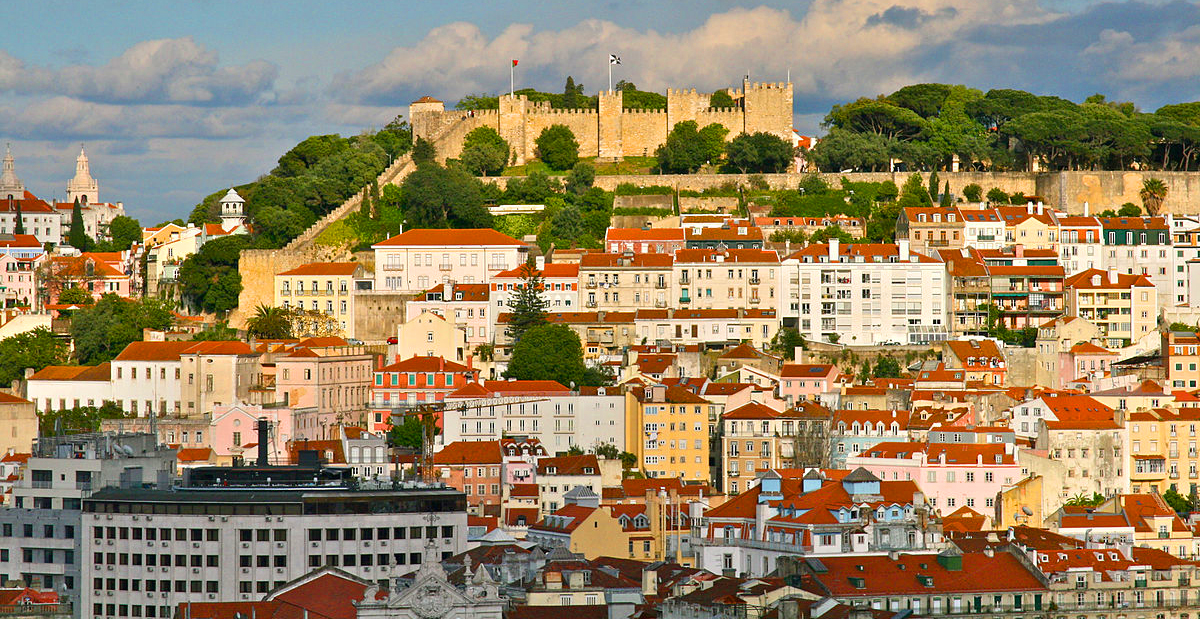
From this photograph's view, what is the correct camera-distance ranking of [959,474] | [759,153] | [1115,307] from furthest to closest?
[759,153], [1115,307], [959,474]

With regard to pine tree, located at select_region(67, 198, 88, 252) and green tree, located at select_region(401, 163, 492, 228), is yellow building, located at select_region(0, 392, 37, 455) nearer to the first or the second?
green tree, located at select_region(401, 163, 492, 228)

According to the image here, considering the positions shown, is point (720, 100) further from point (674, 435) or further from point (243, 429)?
point (243, 429)

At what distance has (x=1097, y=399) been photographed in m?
65.8

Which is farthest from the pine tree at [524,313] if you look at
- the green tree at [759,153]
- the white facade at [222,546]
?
the white facade at [222,546]

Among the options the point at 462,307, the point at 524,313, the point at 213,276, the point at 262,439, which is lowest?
the point at 262,439

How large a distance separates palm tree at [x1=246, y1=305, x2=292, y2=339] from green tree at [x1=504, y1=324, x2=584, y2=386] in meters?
10.1

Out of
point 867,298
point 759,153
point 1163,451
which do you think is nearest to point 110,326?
point 759,153

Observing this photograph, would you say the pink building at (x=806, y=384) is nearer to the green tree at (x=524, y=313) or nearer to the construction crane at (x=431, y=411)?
the construction crane at (x=431, y=411)

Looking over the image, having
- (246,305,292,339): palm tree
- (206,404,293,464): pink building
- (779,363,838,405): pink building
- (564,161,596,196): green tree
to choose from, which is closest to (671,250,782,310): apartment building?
(779,363,838,405): pink building

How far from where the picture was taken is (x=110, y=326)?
77812mm

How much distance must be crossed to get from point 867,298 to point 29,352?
2918cm

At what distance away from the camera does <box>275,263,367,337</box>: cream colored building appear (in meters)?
77.7

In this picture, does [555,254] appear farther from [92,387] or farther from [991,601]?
[991,601]

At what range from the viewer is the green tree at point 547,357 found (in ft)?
226
